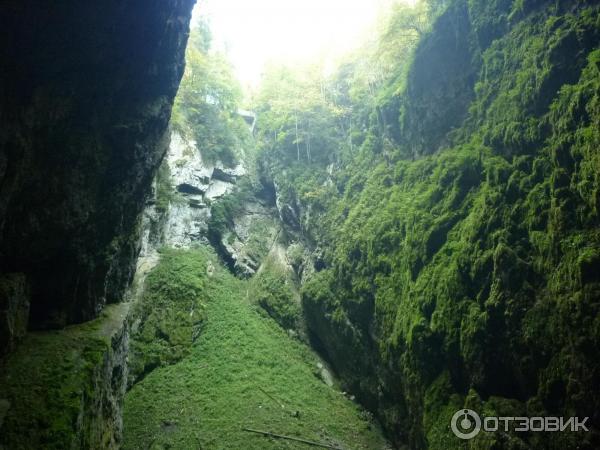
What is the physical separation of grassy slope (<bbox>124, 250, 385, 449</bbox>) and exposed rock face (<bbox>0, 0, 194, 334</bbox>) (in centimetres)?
434

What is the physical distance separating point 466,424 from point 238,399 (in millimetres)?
7722

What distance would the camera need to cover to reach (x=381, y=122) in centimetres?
1700

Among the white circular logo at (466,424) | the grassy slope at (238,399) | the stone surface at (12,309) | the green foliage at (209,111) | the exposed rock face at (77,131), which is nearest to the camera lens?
the exposed rock face at (77,131)

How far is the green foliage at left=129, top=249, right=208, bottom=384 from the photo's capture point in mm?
14828

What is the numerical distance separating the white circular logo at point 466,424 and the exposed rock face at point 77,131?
31.5 ft

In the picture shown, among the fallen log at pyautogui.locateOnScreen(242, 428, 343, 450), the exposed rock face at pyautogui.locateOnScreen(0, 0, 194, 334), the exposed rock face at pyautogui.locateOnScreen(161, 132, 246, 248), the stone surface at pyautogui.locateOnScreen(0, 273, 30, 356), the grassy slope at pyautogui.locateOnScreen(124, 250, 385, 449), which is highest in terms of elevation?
the exposed rock face at pyautogui.locateOnScreen(161, 132, 246, 248)

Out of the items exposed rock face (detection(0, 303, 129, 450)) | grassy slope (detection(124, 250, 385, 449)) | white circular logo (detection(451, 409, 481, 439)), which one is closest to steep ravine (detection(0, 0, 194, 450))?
exposed rock face (detection(0, 303, 129, 450))

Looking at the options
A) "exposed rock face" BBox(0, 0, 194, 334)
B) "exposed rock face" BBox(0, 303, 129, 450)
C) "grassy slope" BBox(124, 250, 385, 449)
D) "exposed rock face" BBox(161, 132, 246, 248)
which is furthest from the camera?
"exposed rock face" BBox(161, 132, 246, 248)

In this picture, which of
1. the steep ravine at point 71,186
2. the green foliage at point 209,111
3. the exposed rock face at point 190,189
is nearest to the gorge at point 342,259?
the steep ravine at point 71,186

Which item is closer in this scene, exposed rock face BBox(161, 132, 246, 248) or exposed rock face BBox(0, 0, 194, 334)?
exposed rock face BBox(0, 0, 194, 334)

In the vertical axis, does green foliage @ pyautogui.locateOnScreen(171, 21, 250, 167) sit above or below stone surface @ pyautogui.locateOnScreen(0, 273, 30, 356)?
above

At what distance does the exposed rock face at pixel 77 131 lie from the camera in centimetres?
670

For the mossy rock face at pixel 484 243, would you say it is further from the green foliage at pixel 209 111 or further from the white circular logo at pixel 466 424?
the green foliage at pixel 209 111

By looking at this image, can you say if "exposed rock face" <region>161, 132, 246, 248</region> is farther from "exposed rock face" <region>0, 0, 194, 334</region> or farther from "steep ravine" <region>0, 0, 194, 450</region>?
"steep ravine" <region>0, 0, 194, 450</region>
